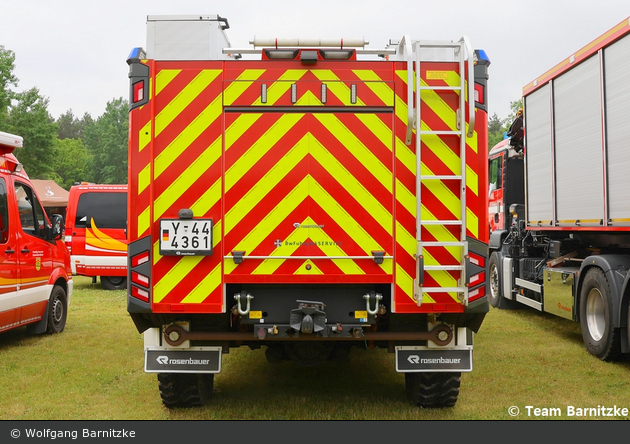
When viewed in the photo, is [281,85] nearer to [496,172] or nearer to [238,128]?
[238,128]

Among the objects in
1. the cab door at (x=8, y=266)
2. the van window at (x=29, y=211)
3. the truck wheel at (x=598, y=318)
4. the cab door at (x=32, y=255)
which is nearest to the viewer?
the truck wheel at (x=598, y=318)

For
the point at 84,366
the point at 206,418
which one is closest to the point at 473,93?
the point at 206,418

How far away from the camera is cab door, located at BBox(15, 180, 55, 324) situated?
27.3ft

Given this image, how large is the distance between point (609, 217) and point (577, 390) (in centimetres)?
232

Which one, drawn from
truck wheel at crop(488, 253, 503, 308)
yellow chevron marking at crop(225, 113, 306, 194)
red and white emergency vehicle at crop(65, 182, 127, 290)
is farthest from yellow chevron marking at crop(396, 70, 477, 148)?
red and white emergency vehicle at crop(65, 182, 127, 290)

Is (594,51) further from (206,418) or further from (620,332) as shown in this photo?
(206,418)

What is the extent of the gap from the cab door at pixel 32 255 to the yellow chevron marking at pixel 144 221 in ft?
14.1

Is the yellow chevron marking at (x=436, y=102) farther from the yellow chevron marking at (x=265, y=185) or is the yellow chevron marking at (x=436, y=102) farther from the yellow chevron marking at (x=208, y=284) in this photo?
the yellow chevron marking at (x=208, y=284)

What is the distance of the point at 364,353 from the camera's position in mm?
7973

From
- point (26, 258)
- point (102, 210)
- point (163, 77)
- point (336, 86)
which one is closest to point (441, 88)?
point (336, 86)

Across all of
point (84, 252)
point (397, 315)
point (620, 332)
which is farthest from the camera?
point (84, 252)

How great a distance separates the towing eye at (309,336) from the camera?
4.84 metres

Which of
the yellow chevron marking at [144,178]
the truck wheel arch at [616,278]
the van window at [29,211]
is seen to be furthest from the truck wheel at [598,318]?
the van window at [29,211]

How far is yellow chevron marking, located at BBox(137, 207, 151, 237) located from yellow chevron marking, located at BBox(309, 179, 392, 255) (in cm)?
130
